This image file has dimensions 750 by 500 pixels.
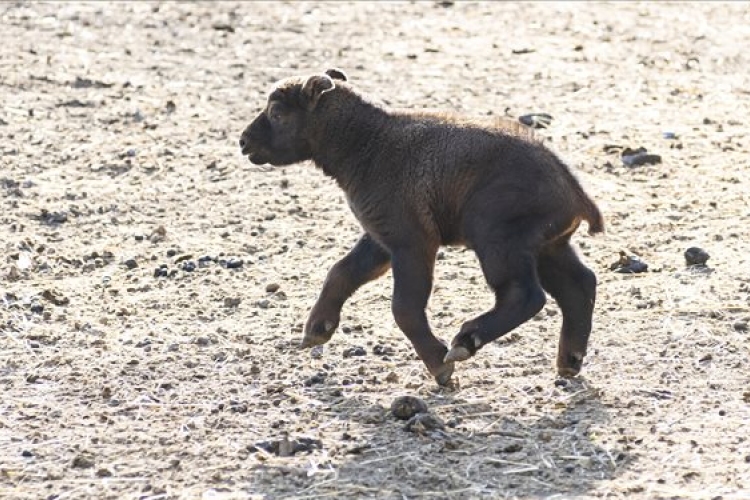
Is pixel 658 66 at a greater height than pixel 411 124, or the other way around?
pixel 411 124

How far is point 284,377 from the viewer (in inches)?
376

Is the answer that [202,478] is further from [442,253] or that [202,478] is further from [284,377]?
[442,253]

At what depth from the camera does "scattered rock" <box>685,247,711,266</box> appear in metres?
11.1

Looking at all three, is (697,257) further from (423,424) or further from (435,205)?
(423,424)

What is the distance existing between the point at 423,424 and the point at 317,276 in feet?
9.76

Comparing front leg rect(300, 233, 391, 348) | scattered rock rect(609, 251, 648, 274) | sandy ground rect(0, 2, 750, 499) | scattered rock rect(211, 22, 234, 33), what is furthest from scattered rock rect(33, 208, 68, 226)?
scattered rock rect(211, 22, 234, 33)

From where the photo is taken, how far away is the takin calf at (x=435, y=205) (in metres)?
9.02

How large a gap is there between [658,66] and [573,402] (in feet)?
27.6

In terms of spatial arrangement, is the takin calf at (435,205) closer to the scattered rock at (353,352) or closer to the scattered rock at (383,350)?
the scattered rock at (353,352)

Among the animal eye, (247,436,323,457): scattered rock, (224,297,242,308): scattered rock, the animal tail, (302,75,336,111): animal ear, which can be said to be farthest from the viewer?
(224,297,242,308): scattered rock

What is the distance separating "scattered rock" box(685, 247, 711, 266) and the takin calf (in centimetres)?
179

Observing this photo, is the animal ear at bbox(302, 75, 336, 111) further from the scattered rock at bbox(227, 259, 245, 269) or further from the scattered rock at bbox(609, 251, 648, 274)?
the scattered rock at bbox(609, 251, 648, 274)

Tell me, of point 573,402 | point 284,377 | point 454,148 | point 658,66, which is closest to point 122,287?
point 284,377

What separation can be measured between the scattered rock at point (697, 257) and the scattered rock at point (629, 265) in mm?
303
